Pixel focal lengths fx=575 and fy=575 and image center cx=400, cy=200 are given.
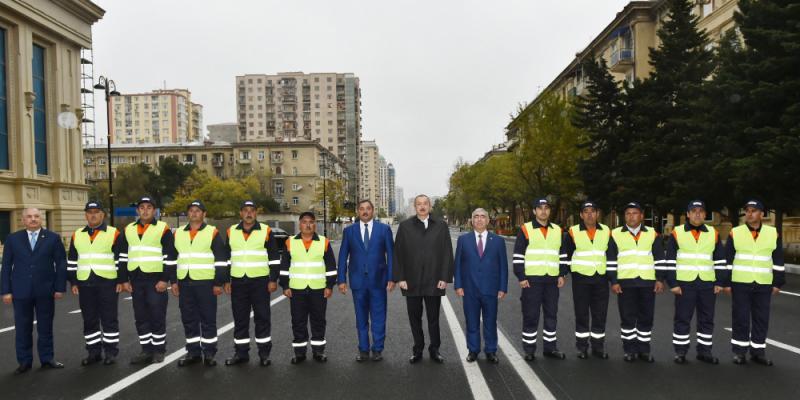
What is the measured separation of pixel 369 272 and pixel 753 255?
4647 mm

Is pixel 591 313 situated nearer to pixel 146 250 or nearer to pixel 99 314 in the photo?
pixel 146 250

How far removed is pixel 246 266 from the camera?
7.05 m

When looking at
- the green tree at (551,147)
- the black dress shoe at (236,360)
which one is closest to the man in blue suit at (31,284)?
the black dress shoe at (236,360)

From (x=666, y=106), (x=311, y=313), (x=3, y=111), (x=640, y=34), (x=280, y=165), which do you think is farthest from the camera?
(x=280, y=165)

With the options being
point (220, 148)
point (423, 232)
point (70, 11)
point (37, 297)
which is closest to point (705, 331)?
point (423, 232)

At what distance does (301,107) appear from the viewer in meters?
148

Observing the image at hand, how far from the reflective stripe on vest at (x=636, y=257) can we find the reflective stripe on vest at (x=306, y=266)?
3.71m

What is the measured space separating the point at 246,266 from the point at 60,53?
34.5 metres

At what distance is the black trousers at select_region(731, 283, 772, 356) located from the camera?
6.77 meters

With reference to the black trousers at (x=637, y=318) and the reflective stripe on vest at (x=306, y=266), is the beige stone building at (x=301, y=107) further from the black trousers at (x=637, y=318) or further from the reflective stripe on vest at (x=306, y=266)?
the black trousers at (x=637, y=318)

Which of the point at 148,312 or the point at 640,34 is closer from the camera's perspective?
the point at 148,312

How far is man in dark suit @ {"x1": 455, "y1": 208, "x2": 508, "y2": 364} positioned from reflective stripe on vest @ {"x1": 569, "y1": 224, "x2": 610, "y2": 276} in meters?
0.94

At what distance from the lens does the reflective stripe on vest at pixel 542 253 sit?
716 cm

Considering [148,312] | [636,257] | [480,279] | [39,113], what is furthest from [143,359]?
[39,113]
